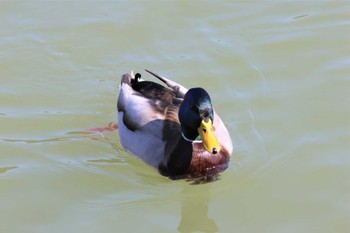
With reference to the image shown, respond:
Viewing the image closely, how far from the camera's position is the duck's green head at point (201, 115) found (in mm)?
6582

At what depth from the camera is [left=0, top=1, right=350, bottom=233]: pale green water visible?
6617 millimetres

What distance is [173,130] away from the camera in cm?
718

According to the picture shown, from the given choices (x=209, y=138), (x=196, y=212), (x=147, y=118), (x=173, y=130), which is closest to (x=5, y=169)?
(x=147, y=118)

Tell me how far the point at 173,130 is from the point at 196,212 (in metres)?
0.87

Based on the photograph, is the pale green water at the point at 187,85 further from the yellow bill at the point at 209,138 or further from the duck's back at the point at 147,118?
the yellow bill at the point at 209,138

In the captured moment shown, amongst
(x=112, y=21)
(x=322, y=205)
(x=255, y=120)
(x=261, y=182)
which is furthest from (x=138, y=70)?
(x=322, y=205)

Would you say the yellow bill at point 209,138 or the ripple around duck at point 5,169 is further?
the ripple around duck at point 5,169

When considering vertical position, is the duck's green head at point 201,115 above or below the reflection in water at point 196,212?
above

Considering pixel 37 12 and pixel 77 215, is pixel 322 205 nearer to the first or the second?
pixel 77 215

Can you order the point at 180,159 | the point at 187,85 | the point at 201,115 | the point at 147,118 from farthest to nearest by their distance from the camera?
the point at 187,85 < the point at 147,118 < the point at 180,159 < the point at 201,115

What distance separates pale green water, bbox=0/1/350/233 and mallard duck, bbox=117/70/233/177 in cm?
16

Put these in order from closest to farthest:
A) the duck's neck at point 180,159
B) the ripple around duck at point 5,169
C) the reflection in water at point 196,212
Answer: the reflection in water at point 196,212
the duck's neck at point 180,159
the ripple around duck at point 5,169

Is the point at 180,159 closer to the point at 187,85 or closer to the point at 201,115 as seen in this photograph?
the point at 201,115

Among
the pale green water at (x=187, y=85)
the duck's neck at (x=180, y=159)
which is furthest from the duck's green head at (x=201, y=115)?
the pale green water at (x=187, y=85)
